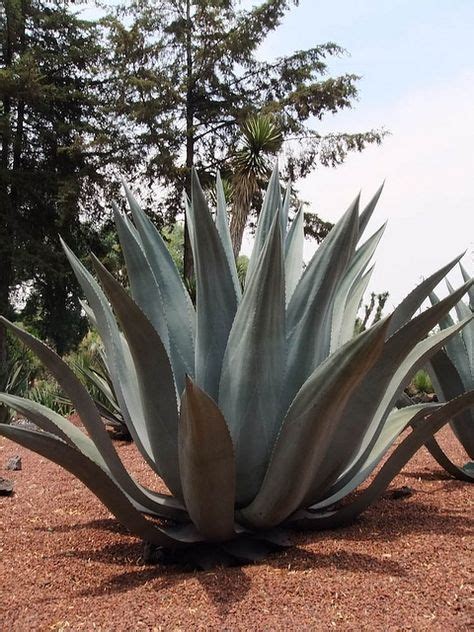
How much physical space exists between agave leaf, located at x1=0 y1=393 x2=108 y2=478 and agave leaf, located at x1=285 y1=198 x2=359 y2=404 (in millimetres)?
767

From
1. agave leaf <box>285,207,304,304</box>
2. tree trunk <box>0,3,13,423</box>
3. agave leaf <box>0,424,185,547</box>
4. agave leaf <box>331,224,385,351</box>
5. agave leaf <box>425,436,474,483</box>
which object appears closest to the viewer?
agave leaf <box>0,424,185,547</box>

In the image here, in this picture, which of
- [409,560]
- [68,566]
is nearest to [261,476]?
[409,560]

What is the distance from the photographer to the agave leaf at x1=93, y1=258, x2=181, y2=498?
2113 millimetres

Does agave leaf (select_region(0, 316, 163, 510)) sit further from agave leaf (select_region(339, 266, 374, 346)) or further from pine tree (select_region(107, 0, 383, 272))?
pine tree (select_region(107, 0, 383, 272))

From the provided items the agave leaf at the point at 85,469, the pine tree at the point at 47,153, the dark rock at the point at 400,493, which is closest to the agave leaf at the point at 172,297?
the agave leaf at the point at 85,469

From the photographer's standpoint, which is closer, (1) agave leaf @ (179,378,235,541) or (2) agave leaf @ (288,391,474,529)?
(1) agave leaf @ (179,378,235,541)

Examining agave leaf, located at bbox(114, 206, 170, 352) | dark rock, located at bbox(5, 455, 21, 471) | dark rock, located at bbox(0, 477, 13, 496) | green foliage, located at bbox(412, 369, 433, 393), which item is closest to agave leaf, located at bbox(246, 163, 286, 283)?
agave leaf, located at bbox(114, 206, 170, 352)

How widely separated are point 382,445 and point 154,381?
931 mm

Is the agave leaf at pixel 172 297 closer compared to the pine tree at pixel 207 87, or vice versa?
the agave leaf at pixel 172 297

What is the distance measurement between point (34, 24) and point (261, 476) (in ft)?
92.8

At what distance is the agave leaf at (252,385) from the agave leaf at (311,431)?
121 mm

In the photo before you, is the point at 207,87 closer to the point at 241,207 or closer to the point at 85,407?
the point at 241,207

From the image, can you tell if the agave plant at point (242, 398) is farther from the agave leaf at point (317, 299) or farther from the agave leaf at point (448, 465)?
the agave leaf at point (448, 465)

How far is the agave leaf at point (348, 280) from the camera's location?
8.91 feet
